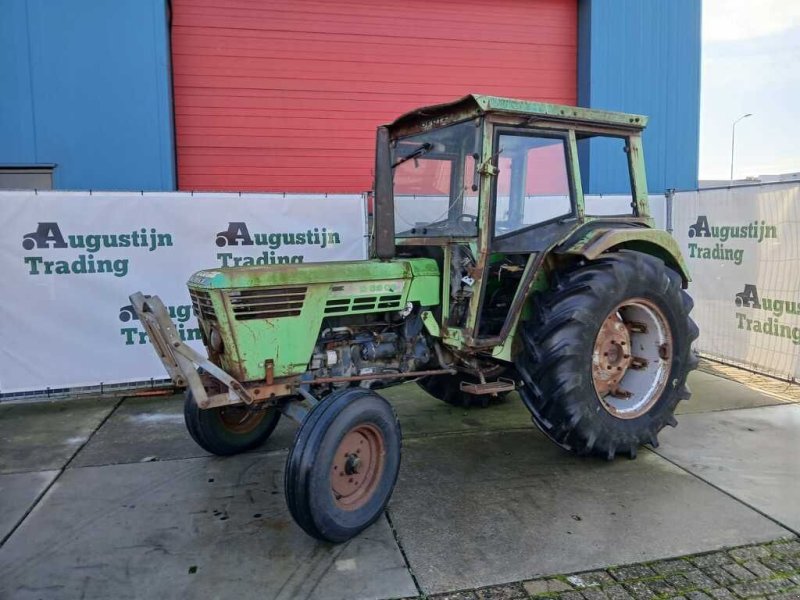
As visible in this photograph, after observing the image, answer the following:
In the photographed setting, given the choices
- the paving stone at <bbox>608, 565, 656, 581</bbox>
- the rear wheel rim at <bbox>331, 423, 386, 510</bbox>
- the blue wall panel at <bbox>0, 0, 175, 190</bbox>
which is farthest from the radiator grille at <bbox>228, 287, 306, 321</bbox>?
the blue wall panel at <bbox>0, 0, 175, 190</bbox>

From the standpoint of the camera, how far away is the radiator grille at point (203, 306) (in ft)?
11.9

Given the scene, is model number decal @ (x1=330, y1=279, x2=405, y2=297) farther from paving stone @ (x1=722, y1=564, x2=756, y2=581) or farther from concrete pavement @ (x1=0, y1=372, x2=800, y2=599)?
paving stone @ (x1=722, y1=564, x2=756, y2=581)

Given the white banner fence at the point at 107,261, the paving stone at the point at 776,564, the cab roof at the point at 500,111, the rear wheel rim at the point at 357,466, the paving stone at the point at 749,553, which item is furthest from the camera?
the white banner fence at the point at 107,261

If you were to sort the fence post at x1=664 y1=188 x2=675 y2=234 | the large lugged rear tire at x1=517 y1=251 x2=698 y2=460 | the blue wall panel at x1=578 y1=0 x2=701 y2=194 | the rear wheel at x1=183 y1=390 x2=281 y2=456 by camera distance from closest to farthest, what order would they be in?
the large lugged rear tire at x1=517 y1=251 x2=698 y2=460 < the rear wheel at x1=183 y1=390 x2=281 y2=456 < the fence post at x1=664 y1=188 x2=675 y2=234 < the blue wall panel at x1=578 y1=0 x2=701 y2=194

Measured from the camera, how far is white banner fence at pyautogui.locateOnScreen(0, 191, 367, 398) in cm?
588

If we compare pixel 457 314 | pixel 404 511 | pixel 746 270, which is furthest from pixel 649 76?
pixel 404 511

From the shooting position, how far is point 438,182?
14.3 feet

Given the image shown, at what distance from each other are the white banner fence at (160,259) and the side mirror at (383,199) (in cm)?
275

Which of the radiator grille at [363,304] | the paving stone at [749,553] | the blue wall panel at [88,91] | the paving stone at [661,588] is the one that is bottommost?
the paving stone at [661,588]

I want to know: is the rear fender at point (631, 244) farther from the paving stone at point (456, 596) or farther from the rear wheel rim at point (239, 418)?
the rear wheel rim at point (239, 418)

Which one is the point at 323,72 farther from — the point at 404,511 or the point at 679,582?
the point at 679,582

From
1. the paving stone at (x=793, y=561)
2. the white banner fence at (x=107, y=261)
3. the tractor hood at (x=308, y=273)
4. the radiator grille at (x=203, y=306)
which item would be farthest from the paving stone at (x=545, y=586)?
the white banner fence at (x=107, y=261)

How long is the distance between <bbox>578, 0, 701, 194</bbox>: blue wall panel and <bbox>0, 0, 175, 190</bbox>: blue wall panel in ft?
18.1

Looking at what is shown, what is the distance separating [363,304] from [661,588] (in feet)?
7.22
